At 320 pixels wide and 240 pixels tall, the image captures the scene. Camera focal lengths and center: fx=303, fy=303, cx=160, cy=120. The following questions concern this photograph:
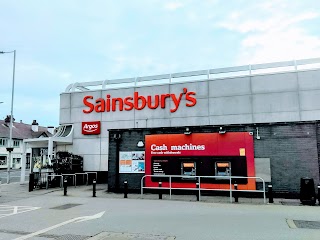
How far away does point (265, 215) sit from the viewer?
10.1 meters

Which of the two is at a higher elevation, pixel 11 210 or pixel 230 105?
pixel 230 105

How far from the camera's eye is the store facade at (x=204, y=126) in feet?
47.6

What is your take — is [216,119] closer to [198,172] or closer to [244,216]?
[198,172]

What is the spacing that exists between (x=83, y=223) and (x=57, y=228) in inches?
32.2

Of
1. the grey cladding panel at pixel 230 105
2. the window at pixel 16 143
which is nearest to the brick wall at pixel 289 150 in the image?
the grey cladding panel at pixel 230 105

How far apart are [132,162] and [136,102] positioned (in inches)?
276

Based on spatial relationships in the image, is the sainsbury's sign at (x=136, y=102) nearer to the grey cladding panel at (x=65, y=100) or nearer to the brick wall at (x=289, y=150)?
the grey cladding panel at (x=65, y=100)

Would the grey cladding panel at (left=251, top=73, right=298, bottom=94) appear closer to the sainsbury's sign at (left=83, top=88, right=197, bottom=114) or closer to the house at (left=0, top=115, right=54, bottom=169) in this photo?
the sainsbury's sign at (left=83, top=88, right=197, bottom=114)

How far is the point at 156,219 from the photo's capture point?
9.62 meters

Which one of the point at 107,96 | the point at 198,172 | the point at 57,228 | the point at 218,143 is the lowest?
the point at 57,228

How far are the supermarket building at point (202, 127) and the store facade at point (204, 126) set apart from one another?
0.04 m

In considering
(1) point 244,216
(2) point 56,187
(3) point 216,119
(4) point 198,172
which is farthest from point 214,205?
(2) point 56,187

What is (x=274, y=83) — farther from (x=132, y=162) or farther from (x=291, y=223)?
(x=291, y=223)

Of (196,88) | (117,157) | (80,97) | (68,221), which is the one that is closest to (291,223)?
(68,221)
